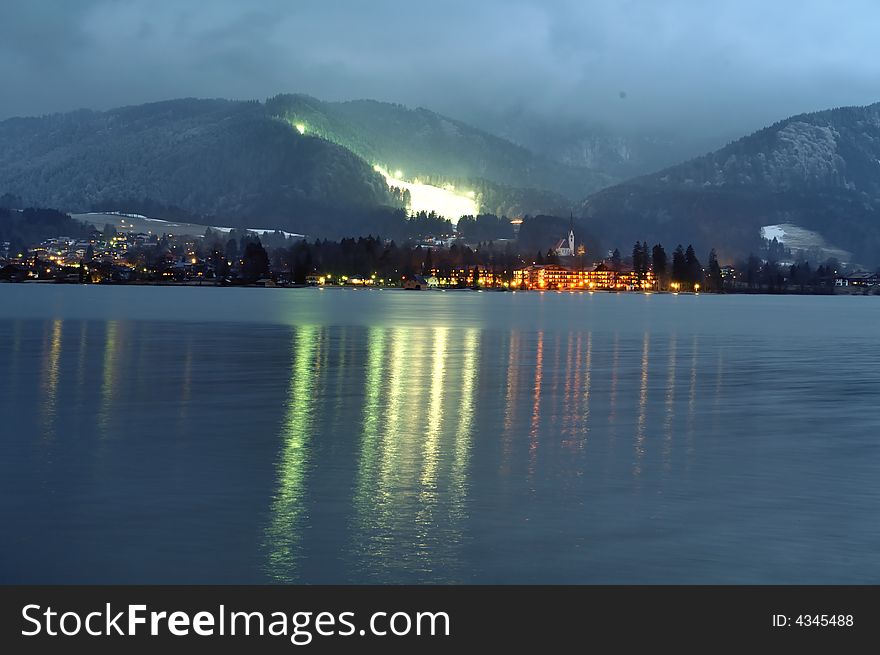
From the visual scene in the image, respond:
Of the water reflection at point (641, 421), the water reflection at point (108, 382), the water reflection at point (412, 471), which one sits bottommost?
the water reflection at point (108, 382)

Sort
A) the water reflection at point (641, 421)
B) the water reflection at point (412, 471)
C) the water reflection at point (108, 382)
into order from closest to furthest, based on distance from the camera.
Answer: the water reflection at point (412, 471) → the water reflection at point (641, 421) → the water reflection at point (108, 382)

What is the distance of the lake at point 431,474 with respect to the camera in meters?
17.0

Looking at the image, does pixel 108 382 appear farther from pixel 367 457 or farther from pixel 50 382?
pixel 367 457

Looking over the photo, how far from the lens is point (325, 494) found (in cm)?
2162

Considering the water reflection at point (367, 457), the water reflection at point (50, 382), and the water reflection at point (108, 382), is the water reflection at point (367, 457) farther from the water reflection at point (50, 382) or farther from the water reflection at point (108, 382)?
the water reflection at point (108, 382)

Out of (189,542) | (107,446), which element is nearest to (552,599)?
(189,542)

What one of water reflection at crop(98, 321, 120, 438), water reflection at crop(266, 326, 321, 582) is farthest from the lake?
water reflection at crop(98, 321, 120, 438)

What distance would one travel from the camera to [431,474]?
78.1 feet

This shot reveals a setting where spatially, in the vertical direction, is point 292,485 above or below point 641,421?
below

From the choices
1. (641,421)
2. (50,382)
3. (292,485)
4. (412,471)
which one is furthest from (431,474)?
(50,382)

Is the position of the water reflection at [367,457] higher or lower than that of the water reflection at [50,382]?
higher

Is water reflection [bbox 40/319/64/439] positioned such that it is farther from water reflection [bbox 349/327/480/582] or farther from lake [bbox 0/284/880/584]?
water reflection [bbox 349/327/480/582]

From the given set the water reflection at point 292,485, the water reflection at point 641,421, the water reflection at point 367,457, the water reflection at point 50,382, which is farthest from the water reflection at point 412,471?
the water reflection at point 50,382

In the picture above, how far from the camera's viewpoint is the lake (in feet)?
55.8
